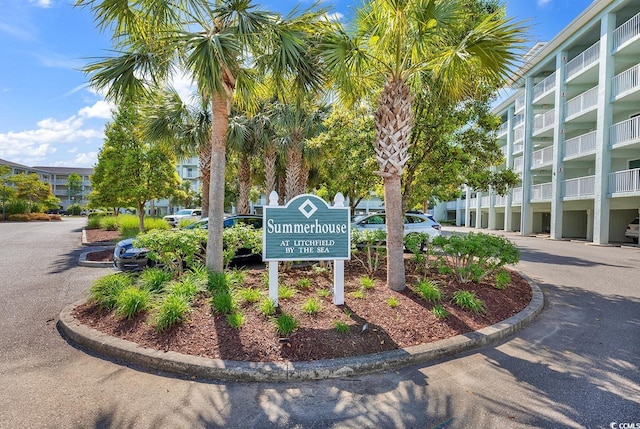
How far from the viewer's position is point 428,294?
17.0ft

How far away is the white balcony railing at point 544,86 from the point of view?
22.8 m

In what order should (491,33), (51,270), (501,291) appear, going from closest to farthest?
(491,33) → (501,291) → (51,270)

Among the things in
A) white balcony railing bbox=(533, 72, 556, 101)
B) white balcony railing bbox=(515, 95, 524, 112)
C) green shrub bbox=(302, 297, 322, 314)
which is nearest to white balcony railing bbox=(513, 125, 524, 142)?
white balcony railing bbox=(515, 95, 524, 112)

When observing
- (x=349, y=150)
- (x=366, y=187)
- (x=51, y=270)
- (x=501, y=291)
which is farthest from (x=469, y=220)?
(x=51, y=270)

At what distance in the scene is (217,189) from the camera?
577cm

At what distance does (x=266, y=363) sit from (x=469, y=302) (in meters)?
3.22

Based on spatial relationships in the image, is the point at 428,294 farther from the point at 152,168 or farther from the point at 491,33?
the point at 152,168

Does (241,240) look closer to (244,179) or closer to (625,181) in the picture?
(244,179)

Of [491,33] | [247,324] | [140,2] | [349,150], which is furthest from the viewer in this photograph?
[349,150]

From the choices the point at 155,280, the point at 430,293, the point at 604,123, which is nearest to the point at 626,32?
the point at 604,123

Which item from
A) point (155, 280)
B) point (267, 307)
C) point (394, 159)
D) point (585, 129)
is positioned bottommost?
point (267, 307)

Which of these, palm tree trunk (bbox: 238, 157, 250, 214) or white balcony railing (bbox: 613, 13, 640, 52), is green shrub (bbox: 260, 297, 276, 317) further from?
white balcony railing (bbox: 613, 13, 640, 52)

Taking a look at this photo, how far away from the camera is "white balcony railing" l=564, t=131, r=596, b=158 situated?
61.4ft

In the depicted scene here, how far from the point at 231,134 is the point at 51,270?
6.67m
